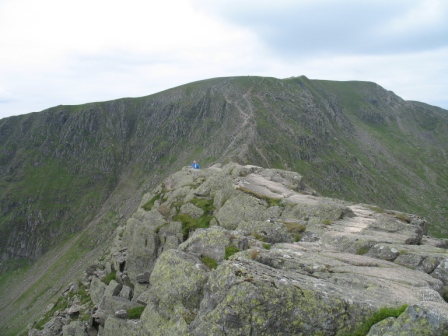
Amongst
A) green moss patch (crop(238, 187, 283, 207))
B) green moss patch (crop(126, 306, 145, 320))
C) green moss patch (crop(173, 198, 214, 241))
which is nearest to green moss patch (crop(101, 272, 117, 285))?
green moss patch (crop(173, 198, 214, 241))

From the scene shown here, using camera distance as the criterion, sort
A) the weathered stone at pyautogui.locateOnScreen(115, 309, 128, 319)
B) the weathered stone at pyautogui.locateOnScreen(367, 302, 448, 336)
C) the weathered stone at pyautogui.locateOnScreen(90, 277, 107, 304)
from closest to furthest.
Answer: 1. the weathered stone at pyautogui.locateOnScreen(367, 302, 448, 336)
2. the weathered stone at pyautogui.locateOnScreen(115, 309, 128, 319)
3. the weathered stone at pyautogui.locateOnScreen(90, 277, 107, 304)

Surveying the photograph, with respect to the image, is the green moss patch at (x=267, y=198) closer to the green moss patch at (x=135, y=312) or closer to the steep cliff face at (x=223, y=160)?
the green moss patch at (x=135, y=312)

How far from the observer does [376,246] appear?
2370 cm

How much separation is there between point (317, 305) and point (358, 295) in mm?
2369

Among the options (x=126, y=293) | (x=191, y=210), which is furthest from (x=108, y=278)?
Answer: (x=191, y=210)

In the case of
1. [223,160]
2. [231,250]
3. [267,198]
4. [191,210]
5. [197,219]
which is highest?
[223,160]

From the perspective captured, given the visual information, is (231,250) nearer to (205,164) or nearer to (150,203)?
(150,203)

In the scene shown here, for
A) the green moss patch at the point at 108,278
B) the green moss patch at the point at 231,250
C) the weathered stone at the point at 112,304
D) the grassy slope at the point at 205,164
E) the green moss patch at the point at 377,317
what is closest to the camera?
the green moss patch at the point at 377,317

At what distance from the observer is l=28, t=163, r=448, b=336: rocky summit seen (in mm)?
14250

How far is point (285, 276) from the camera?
53.4 ft

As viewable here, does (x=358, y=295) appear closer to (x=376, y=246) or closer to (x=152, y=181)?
(x=376, y=246)

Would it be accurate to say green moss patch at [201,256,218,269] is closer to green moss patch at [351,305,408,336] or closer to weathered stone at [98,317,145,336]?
weathered stone at [98,317,145,336]

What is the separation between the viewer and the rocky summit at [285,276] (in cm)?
1425

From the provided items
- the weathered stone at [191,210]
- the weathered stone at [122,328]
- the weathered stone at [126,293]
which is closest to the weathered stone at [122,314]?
the weathered stone at [122,328]
